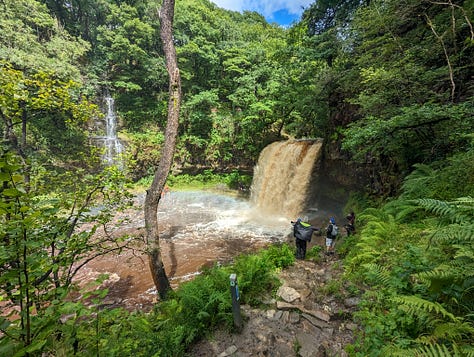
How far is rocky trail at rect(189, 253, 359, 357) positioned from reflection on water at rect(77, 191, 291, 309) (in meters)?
2.30

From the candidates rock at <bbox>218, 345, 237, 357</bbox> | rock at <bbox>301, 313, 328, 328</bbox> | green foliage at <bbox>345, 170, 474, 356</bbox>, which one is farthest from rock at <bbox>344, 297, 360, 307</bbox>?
rock at <bbox>218, 345, 237, 357</bbox>

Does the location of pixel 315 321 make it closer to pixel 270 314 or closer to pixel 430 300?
pixel 270 314

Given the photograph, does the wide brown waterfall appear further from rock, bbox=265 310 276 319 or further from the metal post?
rock, bbox=265 310 276 319

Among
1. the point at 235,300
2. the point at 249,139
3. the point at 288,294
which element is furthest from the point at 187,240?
the point at 249,139

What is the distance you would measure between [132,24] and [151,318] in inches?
1054

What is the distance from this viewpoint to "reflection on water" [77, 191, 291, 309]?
684 cm

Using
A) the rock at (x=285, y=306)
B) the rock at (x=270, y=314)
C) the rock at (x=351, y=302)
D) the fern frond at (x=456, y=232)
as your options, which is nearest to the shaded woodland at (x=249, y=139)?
the fern frond at (x=456, y=232)

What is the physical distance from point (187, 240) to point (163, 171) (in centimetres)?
580

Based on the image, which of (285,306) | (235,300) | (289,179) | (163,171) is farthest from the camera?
(289,179)

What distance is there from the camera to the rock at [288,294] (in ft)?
13.4

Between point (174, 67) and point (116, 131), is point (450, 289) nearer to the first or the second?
point (174, 67)

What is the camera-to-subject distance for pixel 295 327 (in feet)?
11.4

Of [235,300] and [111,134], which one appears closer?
[235,300]

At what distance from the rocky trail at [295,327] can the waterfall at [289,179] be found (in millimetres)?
7606
